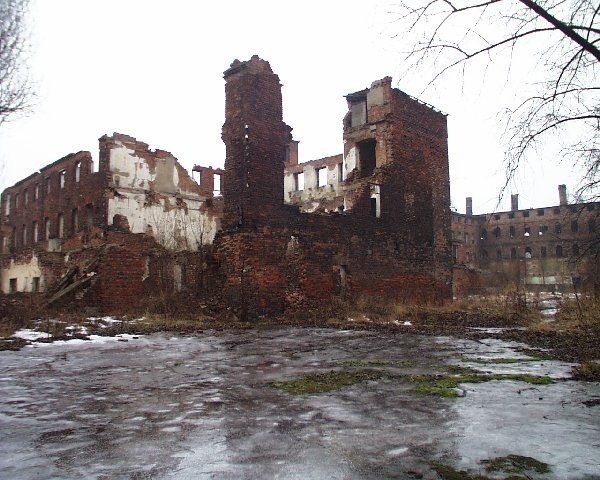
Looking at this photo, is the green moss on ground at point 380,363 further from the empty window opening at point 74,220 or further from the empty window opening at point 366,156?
the empty window opening at point 74,220

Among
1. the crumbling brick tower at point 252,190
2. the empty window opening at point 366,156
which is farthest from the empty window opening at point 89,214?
the crumbling brick tower at point 252,190

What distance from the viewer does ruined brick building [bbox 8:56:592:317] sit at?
46.3ft

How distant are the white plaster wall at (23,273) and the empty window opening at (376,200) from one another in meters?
16.0

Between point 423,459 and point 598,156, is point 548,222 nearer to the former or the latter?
point 598,156

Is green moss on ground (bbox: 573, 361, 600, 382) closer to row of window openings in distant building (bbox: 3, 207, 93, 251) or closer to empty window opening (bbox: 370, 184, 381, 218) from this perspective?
empty window opening (bbox: 370, 184, 381, 218)

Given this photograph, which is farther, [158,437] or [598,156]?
[598,156]

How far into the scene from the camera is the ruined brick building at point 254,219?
46.3 feet

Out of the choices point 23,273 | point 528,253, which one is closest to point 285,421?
point 23,273

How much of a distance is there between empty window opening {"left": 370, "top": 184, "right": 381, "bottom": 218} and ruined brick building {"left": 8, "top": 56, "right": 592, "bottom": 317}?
0.10 metres

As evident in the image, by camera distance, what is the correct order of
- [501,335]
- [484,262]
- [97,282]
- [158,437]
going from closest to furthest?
[158,437]
[501,335]
[97,282]
[484,262]

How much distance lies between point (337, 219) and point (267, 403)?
12620 millimetres

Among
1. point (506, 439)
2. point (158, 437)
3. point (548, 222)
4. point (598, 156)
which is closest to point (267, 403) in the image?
point (158, 437)

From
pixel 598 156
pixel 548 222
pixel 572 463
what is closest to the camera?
pixel 572 463

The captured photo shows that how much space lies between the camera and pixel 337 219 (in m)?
16.5
